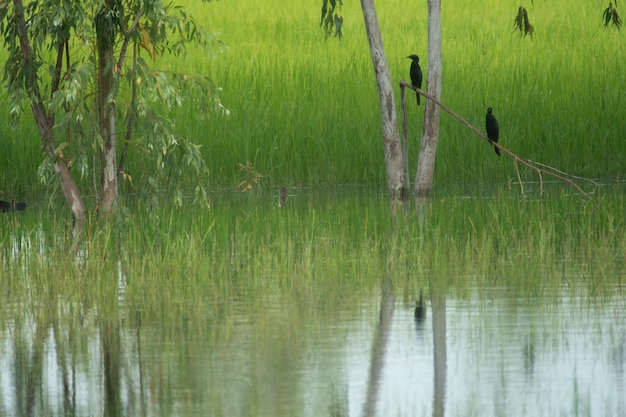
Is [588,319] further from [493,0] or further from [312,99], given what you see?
[493,0]

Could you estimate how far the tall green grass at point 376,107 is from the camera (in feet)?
52.3

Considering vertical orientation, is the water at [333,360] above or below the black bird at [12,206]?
above

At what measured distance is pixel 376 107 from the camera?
680 inches

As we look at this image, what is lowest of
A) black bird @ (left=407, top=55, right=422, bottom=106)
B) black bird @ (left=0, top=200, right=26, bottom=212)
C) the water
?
black bird @ (left=0, top=200, right=26, bottom=212)

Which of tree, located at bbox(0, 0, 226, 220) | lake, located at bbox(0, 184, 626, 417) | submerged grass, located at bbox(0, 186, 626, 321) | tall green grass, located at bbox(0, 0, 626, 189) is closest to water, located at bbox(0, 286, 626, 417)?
lake, located at bbox(0, 184, 626, 417)

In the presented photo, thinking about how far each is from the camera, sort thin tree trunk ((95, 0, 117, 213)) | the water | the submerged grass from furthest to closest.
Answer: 1. thin tree trunk ((95, 0, 117, 213))
2. the submerged grass
3. the water

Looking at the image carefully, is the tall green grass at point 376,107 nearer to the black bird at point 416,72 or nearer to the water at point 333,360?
the black bird at point 416,72

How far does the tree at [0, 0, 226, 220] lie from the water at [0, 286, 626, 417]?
3.94 meters

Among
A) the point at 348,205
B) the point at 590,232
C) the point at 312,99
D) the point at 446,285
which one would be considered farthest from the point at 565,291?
the point at 312,99

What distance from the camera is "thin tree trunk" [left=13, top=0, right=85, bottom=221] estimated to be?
37.1 feet

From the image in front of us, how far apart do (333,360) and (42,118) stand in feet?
21.3

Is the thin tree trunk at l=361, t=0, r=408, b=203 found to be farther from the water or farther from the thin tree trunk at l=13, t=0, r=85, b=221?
the water

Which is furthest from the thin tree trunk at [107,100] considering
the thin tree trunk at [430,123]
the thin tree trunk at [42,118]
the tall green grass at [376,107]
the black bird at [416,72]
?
the black bird at [416,72]

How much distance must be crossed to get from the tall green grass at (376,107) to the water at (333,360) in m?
7.15
